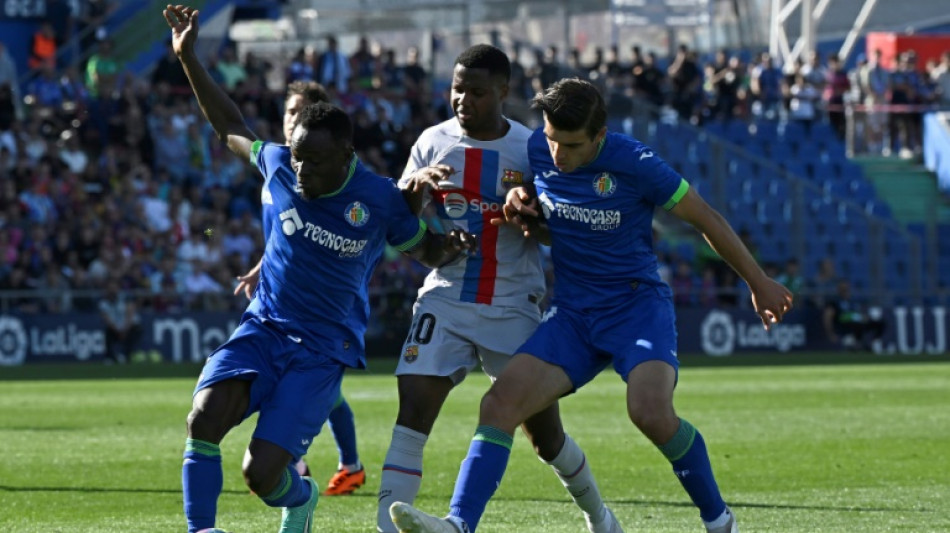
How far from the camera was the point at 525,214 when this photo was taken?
24.6 ft

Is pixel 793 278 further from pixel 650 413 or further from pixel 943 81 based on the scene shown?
pixel 650 413

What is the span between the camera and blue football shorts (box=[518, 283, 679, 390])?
732cm

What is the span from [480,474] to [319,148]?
154 cm

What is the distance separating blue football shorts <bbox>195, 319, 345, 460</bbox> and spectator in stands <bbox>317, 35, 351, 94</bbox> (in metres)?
23.0

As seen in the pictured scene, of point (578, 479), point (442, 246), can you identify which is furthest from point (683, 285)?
point (442, 246)

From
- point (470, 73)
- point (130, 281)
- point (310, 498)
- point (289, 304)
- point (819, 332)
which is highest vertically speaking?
point (470, 73)

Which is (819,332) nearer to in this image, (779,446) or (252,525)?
(779,446)

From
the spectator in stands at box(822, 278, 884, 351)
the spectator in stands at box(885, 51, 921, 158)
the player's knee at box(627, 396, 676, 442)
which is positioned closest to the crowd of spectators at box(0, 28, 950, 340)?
the spectator in stands at box(822, 278, 884, 351)

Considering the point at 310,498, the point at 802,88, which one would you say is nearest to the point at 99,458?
the point at 310,498

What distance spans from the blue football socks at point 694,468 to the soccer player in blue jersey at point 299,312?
1.28m

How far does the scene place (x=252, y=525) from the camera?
339 inches

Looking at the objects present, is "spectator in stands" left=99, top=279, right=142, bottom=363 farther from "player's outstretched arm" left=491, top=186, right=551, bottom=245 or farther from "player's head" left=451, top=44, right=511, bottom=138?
"player's outstretched arm" left=491, top=186, right=551, bottom=245

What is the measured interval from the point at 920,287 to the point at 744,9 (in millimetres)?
14827

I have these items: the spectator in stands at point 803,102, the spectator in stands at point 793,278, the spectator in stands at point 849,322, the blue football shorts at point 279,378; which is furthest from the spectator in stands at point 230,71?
the blue football shorts at point 279,378
